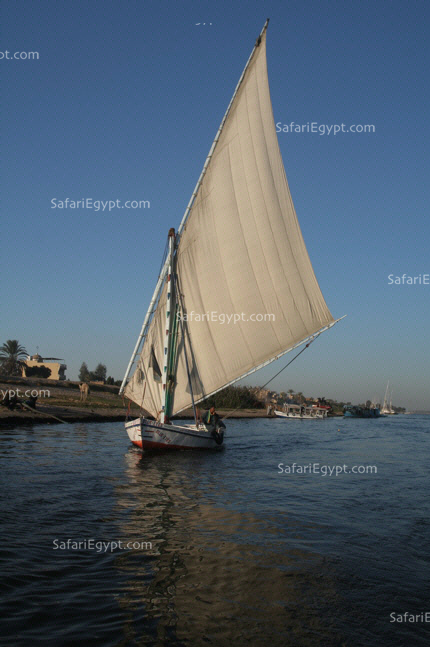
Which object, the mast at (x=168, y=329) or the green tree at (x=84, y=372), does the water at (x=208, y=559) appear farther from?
the green tree at (x=84, y=372)

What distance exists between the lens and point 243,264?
24406mm

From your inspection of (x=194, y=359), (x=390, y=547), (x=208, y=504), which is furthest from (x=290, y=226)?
(x=390, y=547)

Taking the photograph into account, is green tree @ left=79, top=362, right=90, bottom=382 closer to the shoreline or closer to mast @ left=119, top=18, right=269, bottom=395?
the shoreline

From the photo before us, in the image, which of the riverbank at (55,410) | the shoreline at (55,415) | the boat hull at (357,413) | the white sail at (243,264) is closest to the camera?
the white sail at (243,264)

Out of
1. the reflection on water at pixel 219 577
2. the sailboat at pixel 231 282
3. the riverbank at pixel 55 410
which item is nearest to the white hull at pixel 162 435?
the sailboat at pixel 231 282

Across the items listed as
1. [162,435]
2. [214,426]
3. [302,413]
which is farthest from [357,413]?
[162,435]

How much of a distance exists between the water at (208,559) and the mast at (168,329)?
6.37 m

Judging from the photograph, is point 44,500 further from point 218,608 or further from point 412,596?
point 412,596

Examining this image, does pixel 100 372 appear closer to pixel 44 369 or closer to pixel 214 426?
pixel 44 369

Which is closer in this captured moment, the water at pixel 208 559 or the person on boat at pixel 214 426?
the water at pixel 208 559

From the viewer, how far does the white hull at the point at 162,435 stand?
24280mm

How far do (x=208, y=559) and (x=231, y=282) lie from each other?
16886 mm

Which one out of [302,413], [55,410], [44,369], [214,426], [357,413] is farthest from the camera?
[357,413]

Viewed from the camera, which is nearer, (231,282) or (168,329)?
(231,282)
